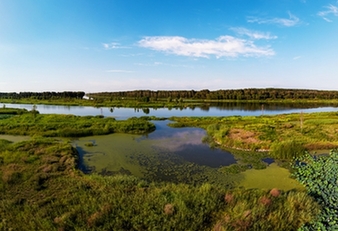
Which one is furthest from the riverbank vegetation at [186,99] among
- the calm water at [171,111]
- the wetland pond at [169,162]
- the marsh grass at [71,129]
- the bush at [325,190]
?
the bush at [325,190]

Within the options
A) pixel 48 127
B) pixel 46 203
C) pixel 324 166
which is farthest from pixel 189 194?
pixel 48 127

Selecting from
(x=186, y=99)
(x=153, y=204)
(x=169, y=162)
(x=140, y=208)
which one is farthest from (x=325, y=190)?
(x=186, y=99)

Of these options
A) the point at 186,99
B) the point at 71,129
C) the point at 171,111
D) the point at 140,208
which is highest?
the point at 186,99

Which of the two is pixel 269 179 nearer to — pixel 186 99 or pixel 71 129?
pixel 71 129

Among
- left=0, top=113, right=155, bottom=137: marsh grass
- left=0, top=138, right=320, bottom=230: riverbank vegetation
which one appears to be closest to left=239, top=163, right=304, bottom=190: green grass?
left=0, top=138, right=320, bottom=230: riverbank vegetation

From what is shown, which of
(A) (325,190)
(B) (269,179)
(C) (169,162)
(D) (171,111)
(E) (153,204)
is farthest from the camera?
(D) (171,111)

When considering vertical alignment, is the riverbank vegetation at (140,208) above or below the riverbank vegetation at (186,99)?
below

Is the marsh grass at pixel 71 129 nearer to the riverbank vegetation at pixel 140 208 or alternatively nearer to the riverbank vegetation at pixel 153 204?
the riverbank vegetation at pixel 153 204

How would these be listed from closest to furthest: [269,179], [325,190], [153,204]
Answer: [325,190] < [153,204] < [269,179]
